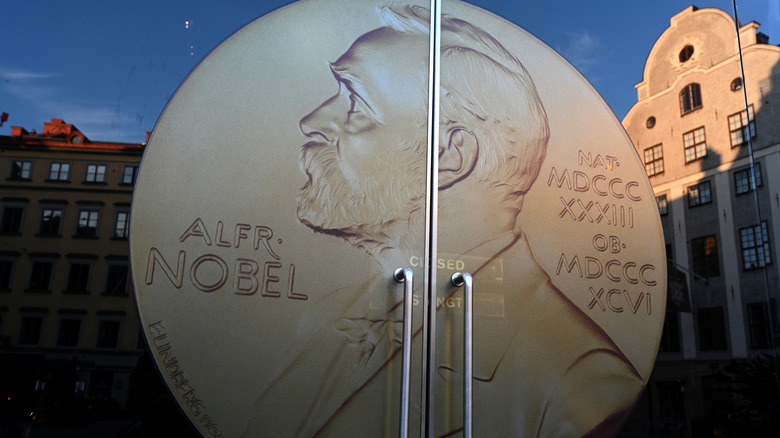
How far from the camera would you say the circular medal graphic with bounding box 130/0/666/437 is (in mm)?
1836

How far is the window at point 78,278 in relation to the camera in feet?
5.56

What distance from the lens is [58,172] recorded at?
1731 millimetres

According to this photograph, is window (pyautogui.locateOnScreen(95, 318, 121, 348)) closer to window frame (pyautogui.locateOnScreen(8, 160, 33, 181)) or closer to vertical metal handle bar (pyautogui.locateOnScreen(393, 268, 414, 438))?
window frame (pyautogui.locateOnScreen(8, 160, 33, 181))

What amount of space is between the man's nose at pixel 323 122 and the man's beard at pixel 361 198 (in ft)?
0.13

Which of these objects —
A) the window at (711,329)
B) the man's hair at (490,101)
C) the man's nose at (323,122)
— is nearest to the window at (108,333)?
the man's nose at (323,122)

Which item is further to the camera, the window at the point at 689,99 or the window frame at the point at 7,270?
the window at the point at 689,99

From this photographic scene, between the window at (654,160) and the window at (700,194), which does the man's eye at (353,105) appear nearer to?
the window at (654,160)

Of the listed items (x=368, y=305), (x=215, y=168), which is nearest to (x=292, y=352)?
(x=368, y=305)

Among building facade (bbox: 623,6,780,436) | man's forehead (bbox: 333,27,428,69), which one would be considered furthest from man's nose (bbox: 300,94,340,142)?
building facade (bbox: 623,6,780,436)

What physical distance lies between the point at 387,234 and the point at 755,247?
5.00ft

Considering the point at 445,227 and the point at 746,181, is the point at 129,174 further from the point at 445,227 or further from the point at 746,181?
the point at 746,181

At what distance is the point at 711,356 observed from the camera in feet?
7.57

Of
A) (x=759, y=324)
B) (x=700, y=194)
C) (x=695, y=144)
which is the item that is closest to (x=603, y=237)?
(x=700, y=194)

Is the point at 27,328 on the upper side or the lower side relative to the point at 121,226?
lower
